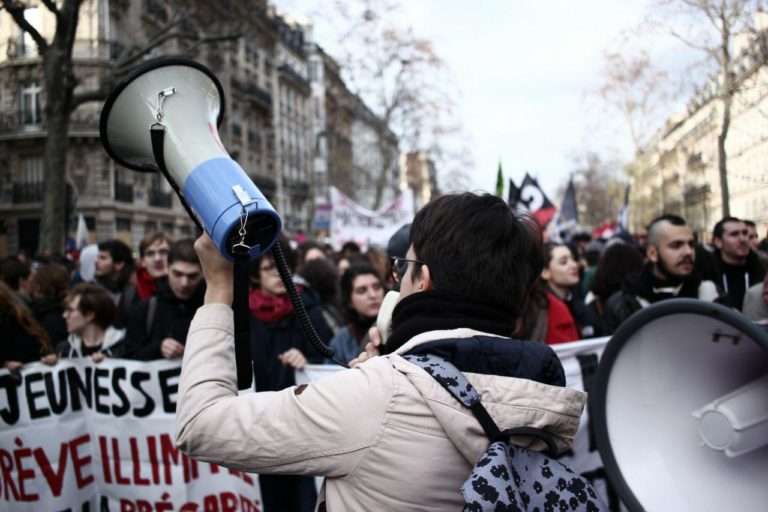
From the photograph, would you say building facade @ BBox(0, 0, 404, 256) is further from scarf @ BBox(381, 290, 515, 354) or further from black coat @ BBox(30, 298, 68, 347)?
scarf @ BBox(381, 290, 515, 354)

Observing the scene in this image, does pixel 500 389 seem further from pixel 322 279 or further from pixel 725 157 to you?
pixel 725 157

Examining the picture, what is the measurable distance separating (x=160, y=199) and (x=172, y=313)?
3111 centimetres

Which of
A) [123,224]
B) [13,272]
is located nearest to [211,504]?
[13,272]

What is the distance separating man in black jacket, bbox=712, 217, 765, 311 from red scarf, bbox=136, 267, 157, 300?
369 centimetres

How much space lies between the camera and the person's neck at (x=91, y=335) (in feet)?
13.6

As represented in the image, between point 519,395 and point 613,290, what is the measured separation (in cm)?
382

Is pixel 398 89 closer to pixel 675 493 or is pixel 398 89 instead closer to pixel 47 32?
pixel 47 32

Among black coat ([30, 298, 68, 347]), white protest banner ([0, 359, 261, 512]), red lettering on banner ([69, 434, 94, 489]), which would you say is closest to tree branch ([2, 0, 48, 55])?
black coat ([30, 298, 68, 347])

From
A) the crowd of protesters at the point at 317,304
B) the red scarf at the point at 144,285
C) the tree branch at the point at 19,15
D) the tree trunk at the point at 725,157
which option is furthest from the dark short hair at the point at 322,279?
the tree branch at the point at 19,15

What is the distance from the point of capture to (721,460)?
5.54ft

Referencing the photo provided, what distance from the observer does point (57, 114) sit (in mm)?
10805

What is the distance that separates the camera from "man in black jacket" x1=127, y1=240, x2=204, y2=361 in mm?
3773

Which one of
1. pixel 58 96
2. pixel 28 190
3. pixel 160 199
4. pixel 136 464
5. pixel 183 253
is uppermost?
pixel 58 96

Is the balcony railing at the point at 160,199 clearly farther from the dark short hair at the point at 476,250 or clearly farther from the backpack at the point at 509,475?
the backpack at the point at 509,475
